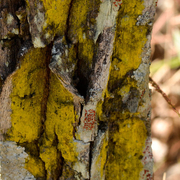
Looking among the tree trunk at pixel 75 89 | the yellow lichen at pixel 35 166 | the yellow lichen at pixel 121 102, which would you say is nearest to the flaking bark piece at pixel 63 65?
the tree trunk at pixel 75 89

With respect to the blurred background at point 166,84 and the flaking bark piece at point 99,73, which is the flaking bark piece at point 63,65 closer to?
the flaking bark piece at point 99,73

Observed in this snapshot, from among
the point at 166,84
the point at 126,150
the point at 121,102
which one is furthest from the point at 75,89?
the point at 166,84

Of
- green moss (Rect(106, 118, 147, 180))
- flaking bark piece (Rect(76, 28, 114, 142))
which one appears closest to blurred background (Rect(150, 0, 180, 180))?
green moss (Rect(106, 118, 147, 180))

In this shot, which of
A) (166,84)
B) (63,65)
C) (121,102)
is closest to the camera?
(63,65)

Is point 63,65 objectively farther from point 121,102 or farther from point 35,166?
point 35,166

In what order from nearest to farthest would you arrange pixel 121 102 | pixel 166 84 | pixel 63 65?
1. pixel 63 65
2. pixel 121 102
3. pixel 166 84

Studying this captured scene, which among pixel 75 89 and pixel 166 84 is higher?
pixel 166 84

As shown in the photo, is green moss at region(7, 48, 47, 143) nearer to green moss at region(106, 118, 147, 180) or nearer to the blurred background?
green moss at region(106, 118, 147, 180)
